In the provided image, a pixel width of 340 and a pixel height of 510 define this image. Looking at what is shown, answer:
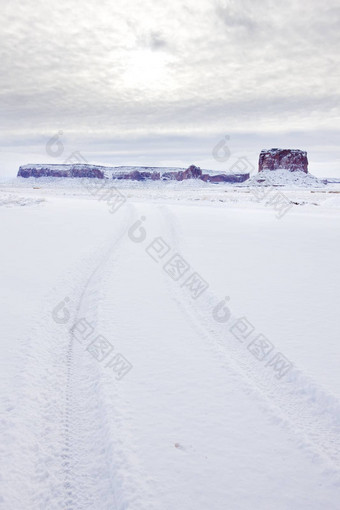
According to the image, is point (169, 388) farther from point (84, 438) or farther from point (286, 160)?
point (286, 160)

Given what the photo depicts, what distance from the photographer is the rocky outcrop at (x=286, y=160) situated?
182 m

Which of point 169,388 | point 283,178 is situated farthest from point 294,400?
point 283,178

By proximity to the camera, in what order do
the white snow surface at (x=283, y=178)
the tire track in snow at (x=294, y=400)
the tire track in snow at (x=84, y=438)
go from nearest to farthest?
the tire track in snow at (x=84, y=438), the tire track in snow at (x=294, y=400), the white snow surface at (x=283, y=178)

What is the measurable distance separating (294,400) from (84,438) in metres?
2.48

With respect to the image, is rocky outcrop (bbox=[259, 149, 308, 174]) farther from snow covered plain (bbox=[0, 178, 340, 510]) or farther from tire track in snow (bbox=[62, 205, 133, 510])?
tire track in snow (bbox=[62, 205, 133, 510])

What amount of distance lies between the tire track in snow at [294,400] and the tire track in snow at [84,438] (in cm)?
187

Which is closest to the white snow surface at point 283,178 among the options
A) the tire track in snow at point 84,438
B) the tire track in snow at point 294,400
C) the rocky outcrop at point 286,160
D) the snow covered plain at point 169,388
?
the rocky outcrop at point 286,160

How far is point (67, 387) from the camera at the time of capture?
412cm

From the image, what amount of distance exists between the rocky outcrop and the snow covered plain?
191 m

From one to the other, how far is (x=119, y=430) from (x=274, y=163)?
201 m

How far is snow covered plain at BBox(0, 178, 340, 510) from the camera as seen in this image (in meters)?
2.81

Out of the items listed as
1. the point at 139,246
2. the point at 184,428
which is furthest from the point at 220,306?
the point at 139,246

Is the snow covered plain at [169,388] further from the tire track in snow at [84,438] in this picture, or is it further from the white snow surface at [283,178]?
the white snow surface at [283,178]

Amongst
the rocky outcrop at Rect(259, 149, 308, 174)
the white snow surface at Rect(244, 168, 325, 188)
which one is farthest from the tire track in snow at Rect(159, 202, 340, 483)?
the rocky outcrop at Rect(259, 149, 308, 174)
